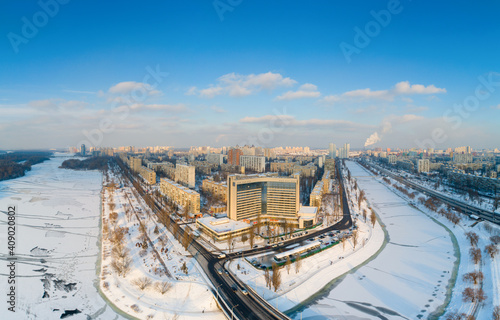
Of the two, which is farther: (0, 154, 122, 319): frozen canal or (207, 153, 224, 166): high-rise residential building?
(207, 153, 224, 166): high-rise residential building

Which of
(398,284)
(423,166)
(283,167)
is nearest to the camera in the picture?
(398,284)

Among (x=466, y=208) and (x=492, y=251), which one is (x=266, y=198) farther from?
(x=466, y=208)

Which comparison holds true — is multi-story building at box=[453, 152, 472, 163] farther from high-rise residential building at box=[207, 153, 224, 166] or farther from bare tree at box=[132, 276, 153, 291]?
bare tree at box=[132, 276, 153, 291]

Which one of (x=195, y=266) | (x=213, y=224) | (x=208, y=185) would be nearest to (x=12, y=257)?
(x=195, y=266)

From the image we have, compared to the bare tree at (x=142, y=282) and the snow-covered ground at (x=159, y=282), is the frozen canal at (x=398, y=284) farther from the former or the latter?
the bare tree at (x=142, y=282)

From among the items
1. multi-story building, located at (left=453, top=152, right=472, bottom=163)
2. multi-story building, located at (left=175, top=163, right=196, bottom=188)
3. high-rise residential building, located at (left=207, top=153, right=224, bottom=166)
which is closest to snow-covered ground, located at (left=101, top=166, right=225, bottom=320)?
multi-story building, located at (left=175, top=163, right=196, bottom=188)

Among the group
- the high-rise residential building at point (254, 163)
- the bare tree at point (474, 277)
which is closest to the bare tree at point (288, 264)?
the bare tree at point (474, 277)

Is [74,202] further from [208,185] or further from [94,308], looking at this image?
[94,308]

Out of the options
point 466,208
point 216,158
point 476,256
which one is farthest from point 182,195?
point 216,158
